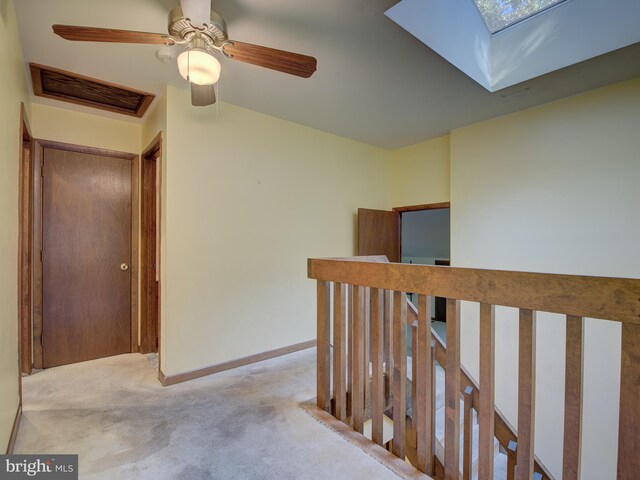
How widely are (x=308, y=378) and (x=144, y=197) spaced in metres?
2.46

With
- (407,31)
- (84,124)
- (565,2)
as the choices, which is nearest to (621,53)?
(565,2)

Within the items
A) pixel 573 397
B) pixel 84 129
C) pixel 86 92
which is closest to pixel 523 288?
pixel 573 397

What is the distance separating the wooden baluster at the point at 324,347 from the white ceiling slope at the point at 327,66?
1.60 m

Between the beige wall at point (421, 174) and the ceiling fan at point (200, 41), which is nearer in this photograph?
the ceiling fan at point (200, 41)

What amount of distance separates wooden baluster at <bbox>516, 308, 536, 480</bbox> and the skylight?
259 centimetres

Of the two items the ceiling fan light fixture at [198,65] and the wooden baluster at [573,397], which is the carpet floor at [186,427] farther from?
the ceiling fan light fixture at [198,65]

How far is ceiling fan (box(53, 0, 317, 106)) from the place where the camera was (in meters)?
1.50

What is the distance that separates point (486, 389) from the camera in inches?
51.4

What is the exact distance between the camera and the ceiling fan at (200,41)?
59.2 inches

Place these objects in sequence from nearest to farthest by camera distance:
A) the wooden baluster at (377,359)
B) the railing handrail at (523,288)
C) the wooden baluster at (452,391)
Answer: the railing handrail at (523,288) < the wooden baluster at (452,391) < the wooden baluster at (377,359)

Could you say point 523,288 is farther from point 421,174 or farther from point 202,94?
point 421,174

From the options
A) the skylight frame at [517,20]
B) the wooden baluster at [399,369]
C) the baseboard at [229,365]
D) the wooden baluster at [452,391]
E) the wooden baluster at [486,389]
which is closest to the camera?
the wooden baluster at [486,389]

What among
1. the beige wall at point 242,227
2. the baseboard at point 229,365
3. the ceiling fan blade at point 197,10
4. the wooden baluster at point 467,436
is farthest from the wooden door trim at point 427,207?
the ceiling fan blade at point 197,10

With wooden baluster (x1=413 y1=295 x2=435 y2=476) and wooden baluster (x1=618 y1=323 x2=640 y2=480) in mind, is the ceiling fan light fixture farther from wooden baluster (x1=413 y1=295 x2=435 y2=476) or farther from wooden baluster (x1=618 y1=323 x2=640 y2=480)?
wooden baluster (x1=618 y1=323 x2=640 y2=480)
